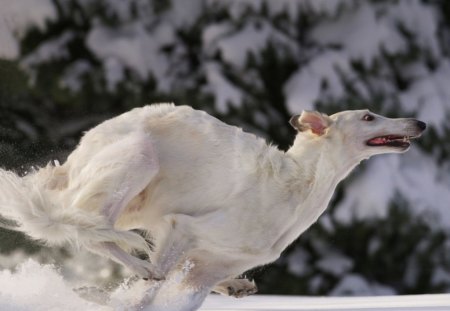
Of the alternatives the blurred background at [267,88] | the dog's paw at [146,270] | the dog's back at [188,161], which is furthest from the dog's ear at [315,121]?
the blurred background at [267,88]

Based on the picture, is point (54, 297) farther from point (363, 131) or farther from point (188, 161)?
point (363, 131)

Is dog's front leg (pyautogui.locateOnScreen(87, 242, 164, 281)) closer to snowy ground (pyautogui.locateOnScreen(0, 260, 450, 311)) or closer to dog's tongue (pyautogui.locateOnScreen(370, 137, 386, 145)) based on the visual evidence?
snowy ground (pyautogui.locateOnScreen(0, 260, 450, 311))

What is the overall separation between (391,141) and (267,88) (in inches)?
154

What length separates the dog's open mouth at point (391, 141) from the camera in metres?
4.68

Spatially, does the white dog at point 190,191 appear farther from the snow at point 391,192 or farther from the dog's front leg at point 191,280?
the snow at point 391,192

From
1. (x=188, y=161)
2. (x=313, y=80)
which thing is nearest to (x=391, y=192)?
(x=313, y=80)

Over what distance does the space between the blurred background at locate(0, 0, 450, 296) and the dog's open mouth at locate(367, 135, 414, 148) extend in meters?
3.53

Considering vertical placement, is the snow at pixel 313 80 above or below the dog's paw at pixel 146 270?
above

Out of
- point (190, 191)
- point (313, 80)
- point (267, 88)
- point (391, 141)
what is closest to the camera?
point (190, 191)

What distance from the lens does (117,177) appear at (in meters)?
4.47

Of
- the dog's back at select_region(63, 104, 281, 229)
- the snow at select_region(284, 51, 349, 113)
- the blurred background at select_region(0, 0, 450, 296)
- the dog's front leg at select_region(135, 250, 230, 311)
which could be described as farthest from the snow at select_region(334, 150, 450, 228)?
the dog's front leg at select_region(135, 250, 230, 311)

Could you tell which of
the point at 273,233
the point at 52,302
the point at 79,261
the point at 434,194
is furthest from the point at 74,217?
the point at 434,194

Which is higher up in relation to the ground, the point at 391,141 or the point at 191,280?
the point at 391,141

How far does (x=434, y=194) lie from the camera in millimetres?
8445
